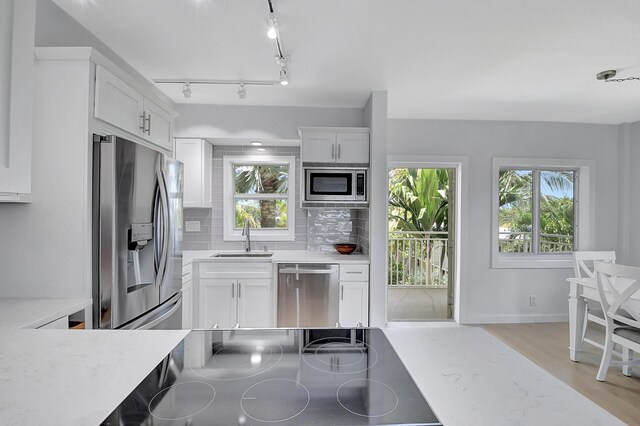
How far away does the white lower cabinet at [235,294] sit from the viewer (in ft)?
10.7

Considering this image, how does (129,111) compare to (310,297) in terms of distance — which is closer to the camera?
(129,111)

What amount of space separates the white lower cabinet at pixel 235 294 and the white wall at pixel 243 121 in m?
1.41

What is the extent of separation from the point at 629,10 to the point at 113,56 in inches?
133

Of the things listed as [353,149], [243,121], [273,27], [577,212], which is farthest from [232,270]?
[577,212]

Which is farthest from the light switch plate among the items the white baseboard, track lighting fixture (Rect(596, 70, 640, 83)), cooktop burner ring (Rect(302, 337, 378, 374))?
track lighting fixture (Rect(596, 70, 640, 83))

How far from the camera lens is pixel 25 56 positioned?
1.13m

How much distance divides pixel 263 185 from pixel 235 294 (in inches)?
54.7

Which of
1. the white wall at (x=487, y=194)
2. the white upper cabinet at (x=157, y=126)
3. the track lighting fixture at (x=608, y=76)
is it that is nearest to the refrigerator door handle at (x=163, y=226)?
the white upper cabinet at (x=157, y=126)

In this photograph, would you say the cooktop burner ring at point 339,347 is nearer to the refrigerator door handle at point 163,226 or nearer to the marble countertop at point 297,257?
the refrigerator door handle at point 163,226

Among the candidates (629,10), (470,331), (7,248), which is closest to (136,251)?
(7,248)

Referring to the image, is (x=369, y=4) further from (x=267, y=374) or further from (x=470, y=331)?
(x=267, y=374)

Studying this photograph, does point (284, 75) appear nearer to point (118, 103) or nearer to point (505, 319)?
point (118, 103)

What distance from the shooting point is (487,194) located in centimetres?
415

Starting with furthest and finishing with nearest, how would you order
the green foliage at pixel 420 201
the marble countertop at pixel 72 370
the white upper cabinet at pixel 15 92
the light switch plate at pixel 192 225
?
the green foliage at pixel 420 201, the light switch plate at pixel 192 225, the white upper cabinet at pixel 15 92, the marble countertop at pixel 72 370
